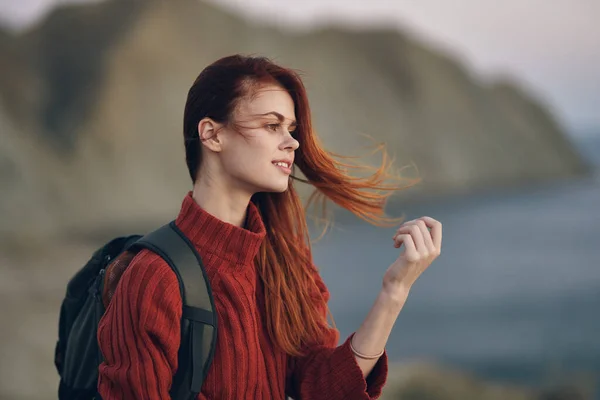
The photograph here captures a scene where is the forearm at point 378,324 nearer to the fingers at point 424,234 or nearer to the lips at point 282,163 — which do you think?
the fingers at point 424,234

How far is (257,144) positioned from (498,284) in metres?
9.46

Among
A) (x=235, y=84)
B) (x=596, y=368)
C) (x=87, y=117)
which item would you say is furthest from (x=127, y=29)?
(x=235, y=84)

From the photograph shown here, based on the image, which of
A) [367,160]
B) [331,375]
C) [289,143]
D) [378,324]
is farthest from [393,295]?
[367,160]

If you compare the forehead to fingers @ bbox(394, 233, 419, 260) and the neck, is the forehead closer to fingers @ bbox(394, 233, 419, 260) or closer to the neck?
the neck

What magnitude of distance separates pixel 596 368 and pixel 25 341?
17.4 feet

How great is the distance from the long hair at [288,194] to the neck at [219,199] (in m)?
0.04

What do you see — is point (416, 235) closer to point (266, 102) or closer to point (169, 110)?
point (266, 102)

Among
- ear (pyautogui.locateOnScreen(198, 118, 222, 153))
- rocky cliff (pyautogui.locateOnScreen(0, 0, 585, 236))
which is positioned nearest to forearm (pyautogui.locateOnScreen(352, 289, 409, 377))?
ear (pyautogui.locateOnScreen(198, 118, 222, 153))

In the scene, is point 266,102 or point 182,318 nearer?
point 182,318

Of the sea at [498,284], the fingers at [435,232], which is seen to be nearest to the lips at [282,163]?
the fingers at [435,232]

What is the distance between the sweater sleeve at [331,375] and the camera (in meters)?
1.26

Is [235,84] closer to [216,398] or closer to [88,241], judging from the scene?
[216,398]

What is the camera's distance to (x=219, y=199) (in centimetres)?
127

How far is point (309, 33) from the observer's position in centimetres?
1296
